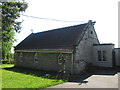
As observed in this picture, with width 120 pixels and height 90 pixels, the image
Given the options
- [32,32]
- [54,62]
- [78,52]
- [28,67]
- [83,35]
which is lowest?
[28,67]

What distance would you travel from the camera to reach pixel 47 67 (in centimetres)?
1612

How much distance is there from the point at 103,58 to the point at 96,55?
42.8 inches

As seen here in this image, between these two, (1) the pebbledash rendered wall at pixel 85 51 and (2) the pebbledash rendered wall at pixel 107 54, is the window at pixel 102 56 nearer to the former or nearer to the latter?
(2) the pebbledash rendered wall at pixel 107 54

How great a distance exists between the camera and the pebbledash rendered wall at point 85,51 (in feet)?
45.4

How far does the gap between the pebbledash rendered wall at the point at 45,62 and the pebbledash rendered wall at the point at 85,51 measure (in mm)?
841

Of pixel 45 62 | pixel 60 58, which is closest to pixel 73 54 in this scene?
pixel 60 58

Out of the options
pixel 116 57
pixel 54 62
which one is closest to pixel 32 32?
pixel 54 62

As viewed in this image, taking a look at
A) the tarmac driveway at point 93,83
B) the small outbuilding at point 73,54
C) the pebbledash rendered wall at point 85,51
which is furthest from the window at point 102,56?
the tarmac driveway at point 93,83

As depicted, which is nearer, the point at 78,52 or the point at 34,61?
the point at 78,52

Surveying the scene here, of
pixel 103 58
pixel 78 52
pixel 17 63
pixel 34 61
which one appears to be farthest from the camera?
pixel 17 63

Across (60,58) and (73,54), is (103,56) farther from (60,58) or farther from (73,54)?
(60,58)

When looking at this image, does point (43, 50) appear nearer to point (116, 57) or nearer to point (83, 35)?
point (83, 35)

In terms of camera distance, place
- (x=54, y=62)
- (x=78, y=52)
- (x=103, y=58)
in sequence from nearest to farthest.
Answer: (x=78, y=52)
(x=54, y=62)
(x=103, y=58)

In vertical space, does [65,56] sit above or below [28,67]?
above
